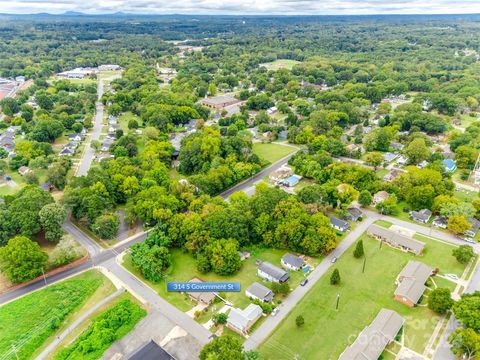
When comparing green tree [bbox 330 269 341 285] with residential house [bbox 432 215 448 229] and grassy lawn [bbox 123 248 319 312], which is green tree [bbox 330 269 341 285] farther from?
residential house [bbox 432 215 448 229]

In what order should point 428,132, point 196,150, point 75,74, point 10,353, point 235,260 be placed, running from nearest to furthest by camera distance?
point 10,353 < point 235,260 < point 196,150 < point 428,132 < point 75,74

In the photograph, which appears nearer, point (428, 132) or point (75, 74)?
point (428, 132)

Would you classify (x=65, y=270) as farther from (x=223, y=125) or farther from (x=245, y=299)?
(x=223, y=125)

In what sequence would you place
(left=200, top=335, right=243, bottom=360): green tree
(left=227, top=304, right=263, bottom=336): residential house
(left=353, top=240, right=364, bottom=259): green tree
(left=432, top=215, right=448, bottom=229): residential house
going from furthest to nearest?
(left=432, top=215, right=448, bottom=229): residential house
(left=353, top=240, right=364, bottom=259): green tree
(left=227, top=304, right=263, bottom=336): residential house
(left=200, top=335, right=243, bottom=360): green tree

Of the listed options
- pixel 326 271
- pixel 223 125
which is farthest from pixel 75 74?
pixel 326 271

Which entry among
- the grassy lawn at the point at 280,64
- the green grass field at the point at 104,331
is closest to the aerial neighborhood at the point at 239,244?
the green grass field at the point at 104,331

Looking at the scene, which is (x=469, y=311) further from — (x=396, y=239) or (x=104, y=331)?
(x=104, y=331)

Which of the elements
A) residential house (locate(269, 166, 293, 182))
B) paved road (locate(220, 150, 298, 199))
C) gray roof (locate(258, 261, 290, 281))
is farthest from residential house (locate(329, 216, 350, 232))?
residential house (locate(269, 166, 293, 182))
